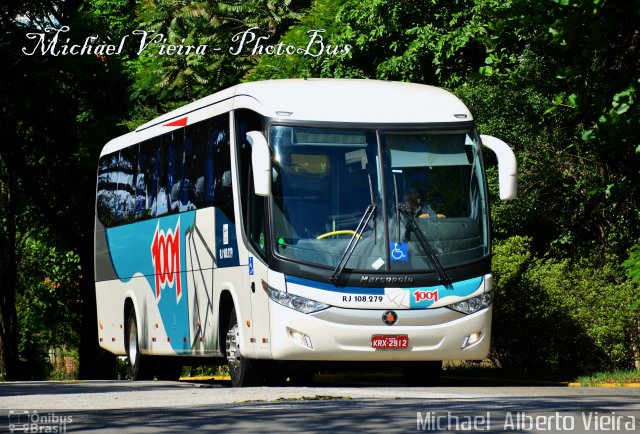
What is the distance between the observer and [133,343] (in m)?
24.5

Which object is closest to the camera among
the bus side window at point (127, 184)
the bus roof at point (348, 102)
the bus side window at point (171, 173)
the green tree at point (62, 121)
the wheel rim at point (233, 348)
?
the bus roof at point (348, 102)

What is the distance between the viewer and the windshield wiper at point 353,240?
16844mm

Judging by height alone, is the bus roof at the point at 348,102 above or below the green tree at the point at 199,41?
below

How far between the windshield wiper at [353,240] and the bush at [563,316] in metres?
5.93

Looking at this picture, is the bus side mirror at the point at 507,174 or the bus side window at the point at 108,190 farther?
the bus side window at the point at 108,190

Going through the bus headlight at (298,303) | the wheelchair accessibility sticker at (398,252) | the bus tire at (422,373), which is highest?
the wheelchair accessibility sticker at (398,252)

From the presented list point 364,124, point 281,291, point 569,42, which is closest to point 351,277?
point 281,291

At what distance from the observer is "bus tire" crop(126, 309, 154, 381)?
2425 centimetres

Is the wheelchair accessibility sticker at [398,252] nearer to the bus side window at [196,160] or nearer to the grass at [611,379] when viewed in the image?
the grass at [611,379]

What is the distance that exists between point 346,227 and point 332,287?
2.48ft

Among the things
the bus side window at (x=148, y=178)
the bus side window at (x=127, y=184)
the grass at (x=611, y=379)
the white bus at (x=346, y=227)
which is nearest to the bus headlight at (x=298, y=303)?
the white bus at (x=346, y=227)

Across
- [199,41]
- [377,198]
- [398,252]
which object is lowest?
[398,252]

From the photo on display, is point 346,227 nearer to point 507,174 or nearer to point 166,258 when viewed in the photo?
point 507,174

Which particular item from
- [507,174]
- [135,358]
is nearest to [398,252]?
[507,174]
